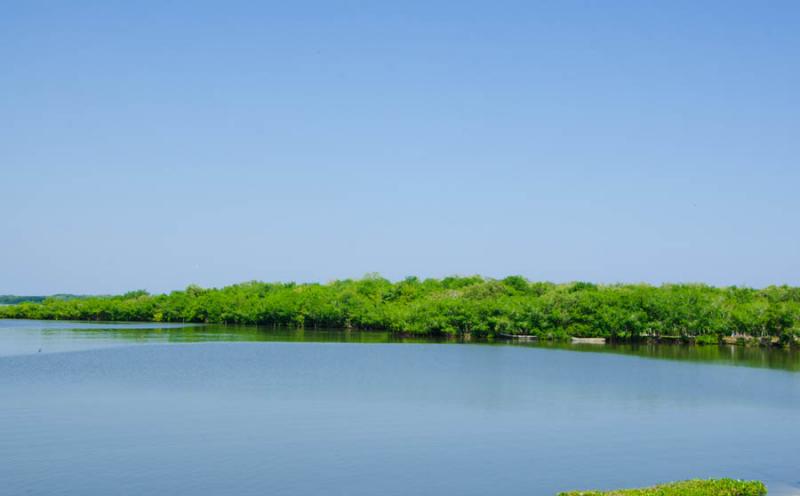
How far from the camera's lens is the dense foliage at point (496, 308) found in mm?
82438

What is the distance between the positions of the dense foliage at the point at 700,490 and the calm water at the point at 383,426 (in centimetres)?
148

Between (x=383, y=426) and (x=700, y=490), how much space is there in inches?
552

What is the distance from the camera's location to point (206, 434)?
28672 mm

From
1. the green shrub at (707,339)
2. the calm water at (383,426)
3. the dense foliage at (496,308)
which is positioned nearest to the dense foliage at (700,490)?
the calm water at (383,426)

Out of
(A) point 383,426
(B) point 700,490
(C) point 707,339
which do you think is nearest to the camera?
(B) point 700,490

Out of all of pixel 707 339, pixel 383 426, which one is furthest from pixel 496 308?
pixel 383 426

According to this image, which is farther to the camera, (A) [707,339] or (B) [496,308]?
(B) [496,308]

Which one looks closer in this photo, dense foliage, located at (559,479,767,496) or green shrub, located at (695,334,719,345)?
dense foliage, located at (559,479,767,496)

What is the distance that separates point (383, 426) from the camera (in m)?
30.5

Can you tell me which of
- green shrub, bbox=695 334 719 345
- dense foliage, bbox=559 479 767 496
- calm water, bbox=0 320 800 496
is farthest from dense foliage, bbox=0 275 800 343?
dense foliage, bbox=559 479 767 496

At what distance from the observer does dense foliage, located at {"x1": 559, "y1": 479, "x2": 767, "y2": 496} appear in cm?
1898

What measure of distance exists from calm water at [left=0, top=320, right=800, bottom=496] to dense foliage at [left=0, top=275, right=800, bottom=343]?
27114 millimetres

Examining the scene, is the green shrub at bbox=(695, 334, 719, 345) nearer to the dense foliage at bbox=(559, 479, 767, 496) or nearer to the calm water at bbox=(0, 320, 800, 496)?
the calm water at bbox=(0, 320, 800, 496)

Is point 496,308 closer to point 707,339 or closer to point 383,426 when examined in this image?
point 707,339
